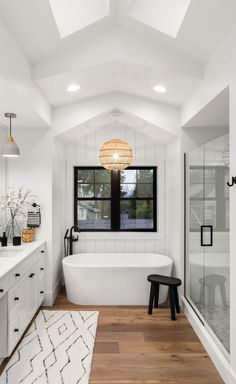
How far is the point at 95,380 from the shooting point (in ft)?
7.75

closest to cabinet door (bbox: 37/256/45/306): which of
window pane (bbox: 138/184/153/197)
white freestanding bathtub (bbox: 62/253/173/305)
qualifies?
white freestanding bathtub (bbox: 62/253/173/305)

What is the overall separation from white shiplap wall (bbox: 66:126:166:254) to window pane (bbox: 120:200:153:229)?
154mm

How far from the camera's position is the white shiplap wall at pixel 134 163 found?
15.8 ft

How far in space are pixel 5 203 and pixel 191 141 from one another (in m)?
2.60

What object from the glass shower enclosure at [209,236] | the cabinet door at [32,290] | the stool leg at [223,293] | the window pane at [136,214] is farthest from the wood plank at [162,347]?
the window pane at [136,214]

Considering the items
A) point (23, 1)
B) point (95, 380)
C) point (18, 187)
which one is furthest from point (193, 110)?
point (95, 380)

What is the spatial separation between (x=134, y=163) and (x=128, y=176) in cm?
26

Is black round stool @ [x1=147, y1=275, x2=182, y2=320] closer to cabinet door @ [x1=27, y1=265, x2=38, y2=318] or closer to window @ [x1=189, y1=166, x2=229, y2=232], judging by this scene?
window @ [x1=189, y1=166, x2=229, y2=232]

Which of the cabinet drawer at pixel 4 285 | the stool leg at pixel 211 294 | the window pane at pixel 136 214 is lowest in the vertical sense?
the stool leg at pixel 211 294

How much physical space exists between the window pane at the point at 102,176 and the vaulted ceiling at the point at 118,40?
1.62m

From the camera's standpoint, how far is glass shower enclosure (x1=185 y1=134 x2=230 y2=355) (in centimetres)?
263

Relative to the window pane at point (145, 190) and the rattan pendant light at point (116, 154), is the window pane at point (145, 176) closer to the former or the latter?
the window pane at point (145, 190)

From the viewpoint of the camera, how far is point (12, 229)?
3.90 metres

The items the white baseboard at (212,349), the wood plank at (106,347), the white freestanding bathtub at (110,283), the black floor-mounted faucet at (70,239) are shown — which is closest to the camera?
the white baseboard at (212,349)
